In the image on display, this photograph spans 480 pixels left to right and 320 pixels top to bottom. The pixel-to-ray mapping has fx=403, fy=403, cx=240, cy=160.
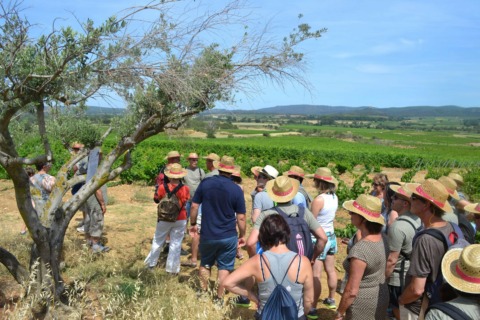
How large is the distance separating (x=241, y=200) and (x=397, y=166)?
3289 centimetres

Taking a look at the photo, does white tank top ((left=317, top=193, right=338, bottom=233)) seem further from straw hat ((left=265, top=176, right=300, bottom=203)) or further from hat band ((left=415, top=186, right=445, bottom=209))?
hat band ((left=415, top=186, right=445, bottom=209))

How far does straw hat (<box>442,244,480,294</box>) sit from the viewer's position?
248cm

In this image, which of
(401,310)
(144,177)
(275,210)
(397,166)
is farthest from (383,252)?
(397,166)

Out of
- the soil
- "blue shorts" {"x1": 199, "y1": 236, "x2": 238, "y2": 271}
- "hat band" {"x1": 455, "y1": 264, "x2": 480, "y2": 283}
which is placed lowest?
the soil

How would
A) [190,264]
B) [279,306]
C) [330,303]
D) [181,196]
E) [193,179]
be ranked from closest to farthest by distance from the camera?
[279,306], [330,303], [181,196], [190,264], [193,179]

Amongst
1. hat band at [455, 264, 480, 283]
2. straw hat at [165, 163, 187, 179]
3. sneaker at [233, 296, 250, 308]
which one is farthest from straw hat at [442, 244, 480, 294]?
straw hat at [165, 163, 187, 179]

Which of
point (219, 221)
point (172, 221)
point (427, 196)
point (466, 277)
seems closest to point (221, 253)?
point (219, 221)

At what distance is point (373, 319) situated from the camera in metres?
3.54

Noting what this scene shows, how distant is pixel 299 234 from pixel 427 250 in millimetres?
1147

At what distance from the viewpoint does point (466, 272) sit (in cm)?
254

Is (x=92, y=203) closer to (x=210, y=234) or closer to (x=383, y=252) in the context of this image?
(x=210, y=234)

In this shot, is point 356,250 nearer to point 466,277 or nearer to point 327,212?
point 466,277

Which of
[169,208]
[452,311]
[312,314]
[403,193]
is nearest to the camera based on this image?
[452,311]

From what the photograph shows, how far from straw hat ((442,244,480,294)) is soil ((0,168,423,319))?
113 inches
